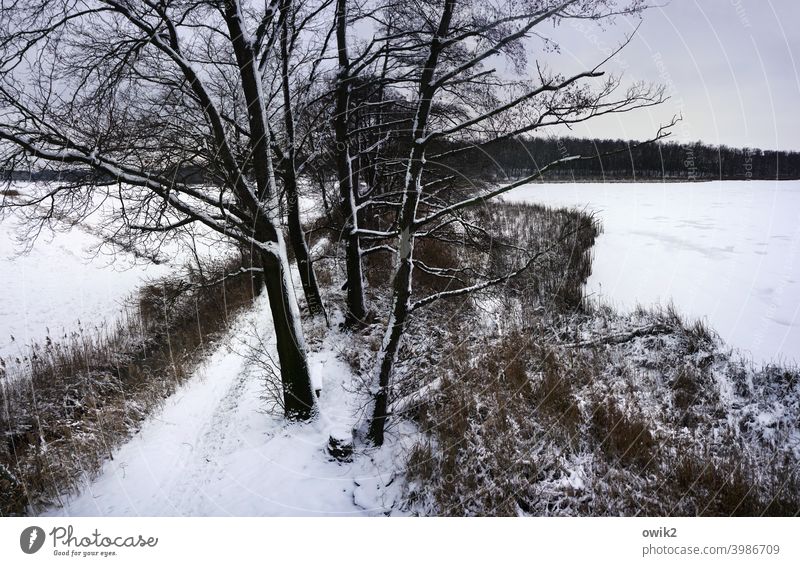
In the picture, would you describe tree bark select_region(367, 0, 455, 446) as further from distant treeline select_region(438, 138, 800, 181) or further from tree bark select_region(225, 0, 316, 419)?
tree bark select_region(225, 0, 316, 419)

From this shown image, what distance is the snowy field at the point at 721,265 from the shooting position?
6270 millimetres

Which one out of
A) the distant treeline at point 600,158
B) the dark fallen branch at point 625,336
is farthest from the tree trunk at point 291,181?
the dark fallen branch at point 625,336

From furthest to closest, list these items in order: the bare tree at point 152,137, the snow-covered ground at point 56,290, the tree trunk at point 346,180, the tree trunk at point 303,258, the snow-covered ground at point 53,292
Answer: the snow-covered ground at point 53,292 → the snow-covered ground at point 56,290 → the tree trunk at point 303,258 → the tree trunk at point 346,180 → the bare tree at point 152,137

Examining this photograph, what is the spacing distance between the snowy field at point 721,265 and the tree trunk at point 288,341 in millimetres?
4688

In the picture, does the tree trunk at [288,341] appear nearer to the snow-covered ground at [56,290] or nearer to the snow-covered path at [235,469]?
the snow-covered path at [235,469]

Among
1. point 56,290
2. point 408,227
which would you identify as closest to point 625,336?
point 408,227

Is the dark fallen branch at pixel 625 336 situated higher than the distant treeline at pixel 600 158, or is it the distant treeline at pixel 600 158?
the distant treeline at pixel 600 158

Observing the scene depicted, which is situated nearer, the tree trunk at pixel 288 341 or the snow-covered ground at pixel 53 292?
the tree trunk at pixel 288 341

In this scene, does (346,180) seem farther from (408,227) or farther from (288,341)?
(288,341)

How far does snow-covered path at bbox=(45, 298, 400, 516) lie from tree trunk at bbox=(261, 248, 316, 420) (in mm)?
377

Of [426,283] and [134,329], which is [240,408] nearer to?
[426,283]

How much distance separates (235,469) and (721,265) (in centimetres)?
1061

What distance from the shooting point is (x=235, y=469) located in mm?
5176

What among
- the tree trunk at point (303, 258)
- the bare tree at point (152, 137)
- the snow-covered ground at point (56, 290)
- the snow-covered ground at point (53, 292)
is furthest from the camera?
the snow-covered ground at point (53, 292)
